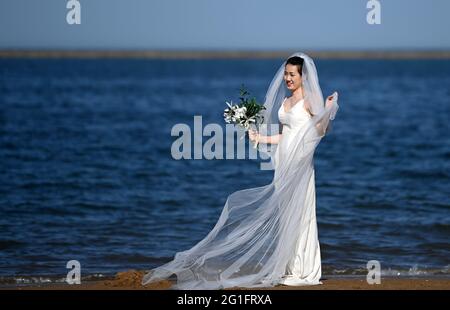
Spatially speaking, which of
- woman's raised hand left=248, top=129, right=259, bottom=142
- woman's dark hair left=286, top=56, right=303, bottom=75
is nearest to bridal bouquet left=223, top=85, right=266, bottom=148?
woman's raised hand left=248, top=129, right=259, bottom=142

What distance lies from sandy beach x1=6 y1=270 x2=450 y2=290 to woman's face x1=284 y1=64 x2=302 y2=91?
2088 millimetres

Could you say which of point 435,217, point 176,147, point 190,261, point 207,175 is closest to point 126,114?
point 176,147

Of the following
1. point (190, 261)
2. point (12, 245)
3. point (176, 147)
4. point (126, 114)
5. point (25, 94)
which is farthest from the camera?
point (25, 94)

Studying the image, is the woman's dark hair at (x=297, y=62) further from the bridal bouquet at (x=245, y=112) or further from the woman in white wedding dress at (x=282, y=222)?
the bridal bouquet at (x=245, y=112)

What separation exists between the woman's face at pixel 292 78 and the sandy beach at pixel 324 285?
2088mm

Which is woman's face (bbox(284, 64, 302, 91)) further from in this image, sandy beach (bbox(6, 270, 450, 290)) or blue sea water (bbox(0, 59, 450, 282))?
blue sea water (bbox(0, 59, 450, 282))

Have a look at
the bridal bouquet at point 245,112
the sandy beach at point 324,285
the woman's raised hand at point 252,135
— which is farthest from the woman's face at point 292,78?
the sandy beach at point 324,285

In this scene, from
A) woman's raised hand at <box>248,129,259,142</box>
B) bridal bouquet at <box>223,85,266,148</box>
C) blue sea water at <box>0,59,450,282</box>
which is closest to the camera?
bridal bouquet at <box>223,85,266,148</box>

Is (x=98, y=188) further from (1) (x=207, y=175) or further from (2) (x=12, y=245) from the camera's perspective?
(2) (x=12, y=245)

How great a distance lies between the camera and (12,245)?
13.2 metres

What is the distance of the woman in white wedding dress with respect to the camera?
9422mm

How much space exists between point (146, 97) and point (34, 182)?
3871cm

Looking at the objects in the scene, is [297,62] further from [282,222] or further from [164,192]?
[164,192]

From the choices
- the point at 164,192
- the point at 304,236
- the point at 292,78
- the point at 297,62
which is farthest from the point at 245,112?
the point at 164,192
